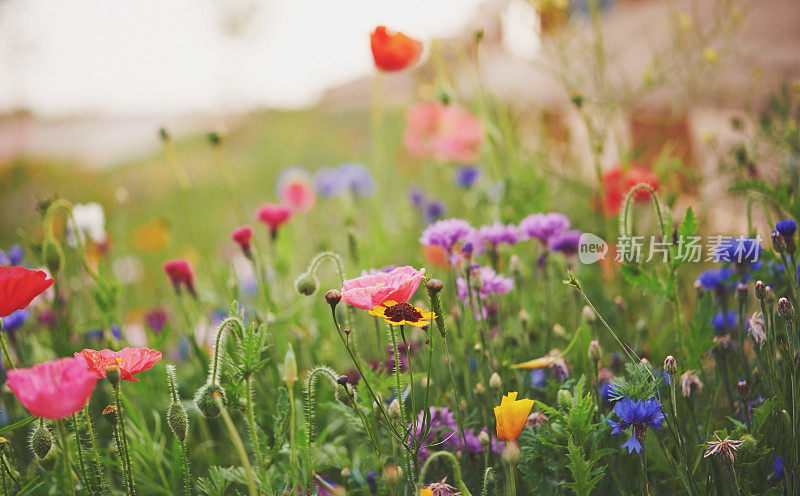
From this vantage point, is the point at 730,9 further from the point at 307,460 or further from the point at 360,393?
the point at 307,460

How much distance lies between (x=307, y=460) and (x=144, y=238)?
2473 mm

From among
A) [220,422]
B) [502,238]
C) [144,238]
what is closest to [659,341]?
[502,238]

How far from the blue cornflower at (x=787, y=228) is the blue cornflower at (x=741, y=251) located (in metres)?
0.16

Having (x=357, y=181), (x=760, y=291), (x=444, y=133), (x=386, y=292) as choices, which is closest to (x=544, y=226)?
(x=760, y=291)

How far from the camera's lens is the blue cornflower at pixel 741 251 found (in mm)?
1158

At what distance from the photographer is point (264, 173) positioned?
5.68m

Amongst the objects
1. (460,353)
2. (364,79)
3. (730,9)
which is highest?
(364,79)

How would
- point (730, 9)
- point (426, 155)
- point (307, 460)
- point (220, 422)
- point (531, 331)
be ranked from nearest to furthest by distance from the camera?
point (307, 460), point (531, 331), point (220, 422), point (730, 9), point (426, 155)

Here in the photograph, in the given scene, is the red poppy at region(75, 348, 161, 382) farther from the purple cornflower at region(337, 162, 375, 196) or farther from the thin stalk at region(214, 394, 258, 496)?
the purple cornflower at region(337, 162, 375, 196)

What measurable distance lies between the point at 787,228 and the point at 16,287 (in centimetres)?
125

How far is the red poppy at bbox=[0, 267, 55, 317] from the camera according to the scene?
84 cm

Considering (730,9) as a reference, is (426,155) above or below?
below

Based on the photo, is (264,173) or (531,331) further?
(264,173)

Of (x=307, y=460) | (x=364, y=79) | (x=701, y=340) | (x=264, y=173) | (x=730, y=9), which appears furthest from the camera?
(x=364, y=79)
